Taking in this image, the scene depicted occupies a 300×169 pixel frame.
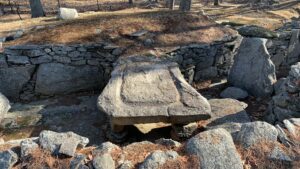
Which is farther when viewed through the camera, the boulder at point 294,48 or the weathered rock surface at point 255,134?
the boulder at point 294,48

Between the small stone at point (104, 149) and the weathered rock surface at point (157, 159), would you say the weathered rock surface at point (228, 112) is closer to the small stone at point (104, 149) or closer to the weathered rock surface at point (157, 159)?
the weathered rock surface at point (157, 159)

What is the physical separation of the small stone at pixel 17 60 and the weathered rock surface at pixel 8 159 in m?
4.68

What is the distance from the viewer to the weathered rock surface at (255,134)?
4797 millimetres

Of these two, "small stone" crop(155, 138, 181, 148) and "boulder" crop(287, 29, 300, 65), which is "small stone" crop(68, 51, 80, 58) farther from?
"boulder" crop(287, 29, 300, 65)

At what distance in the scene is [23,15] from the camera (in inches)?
787

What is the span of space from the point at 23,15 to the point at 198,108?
16621 millimetres

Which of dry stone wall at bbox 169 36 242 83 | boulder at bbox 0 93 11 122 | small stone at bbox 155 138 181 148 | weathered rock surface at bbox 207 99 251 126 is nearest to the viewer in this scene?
small stone at bbox 155 138 181 148

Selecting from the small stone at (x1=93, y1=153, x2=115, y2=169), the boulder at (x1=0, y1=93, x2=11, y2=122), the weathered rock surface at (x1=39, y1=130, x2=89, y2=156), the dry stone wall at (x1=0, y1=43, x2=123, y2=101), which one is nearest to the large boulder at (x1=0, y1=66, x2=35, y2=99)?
the dry stone wall at (x1=0, y1=43, x2=123, y2=101)

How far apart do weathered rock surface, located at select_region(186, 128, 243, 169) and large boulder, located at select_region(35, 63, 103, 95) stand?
5.25 meters

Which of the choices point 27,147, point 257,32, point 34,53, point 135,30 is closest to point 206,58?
point 257,32

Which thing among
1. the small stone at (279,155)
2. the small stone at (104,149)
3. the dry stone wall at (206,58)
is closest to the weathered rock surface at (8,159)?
the small stone at (104,149)

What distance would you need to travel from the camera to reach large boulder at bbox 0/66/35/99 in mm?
9047

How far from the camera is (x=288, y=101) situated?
683cm

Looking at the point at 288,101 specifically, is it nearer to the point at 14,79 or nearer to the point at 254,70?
the point at 254,70
